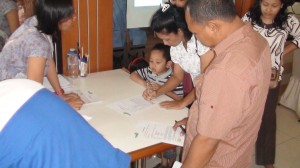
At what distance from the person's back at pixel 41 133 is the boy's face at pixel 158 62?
1.44m

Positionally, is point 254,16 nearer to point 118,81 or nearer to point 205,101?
point 118,81

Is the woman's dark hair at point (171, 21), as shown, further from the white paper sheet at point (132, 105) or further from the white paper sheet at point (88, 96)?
the white paper sheet at point (88, 96)

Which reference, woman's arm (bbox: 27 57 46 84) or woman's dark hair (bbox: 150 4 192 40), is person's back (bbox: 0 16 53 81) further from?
woman's dark hair (bbox: 150 4 192 40)

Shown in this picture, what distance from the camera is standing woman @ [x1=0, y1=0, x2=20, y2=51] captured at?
245 cm

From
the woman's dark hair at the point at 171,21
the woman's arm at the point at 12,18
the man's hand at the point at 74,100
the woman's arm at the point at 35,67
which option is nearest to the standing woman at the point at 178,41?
the woman's dark hair at the point at 171,21

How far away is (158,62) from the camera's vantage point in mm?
2184

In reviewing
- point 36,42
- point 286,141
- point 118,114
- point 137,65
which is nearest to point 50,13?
point 36,42

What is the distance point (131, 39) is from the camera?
138 inches

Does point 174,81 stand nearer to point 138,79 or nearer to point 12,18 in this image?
point 138,79

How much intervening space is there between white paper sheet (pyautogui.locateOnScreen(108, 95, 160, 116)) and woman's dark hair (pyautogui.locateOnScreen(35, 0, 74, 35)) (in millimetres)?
505

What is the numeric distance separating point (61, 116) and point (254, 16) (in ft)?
5.93

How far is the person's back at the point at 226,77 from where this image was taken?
1.00m

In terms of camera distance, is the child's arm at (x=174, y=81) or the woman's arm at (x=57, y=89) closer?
the woman's arm at (x=57, y=89)

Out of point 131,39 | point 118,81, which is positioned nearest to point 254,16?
point 118,81
